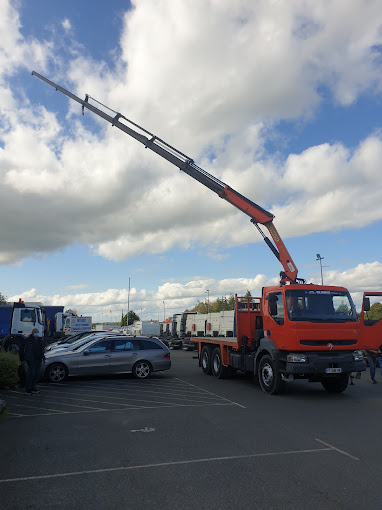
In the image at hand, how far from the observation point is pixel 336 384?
1152 cm

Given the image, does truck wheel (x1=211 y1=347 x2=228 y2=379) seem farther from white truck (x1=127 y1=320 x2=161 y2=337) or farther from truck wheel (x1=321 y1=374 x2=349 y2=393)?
white truck (x1=127 y1=320 x2=161 y2=337)

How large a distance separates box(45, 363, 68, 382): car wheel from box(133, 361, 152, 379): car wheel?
2140mm

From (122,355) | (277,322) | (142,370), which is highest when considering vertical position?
(277,322)

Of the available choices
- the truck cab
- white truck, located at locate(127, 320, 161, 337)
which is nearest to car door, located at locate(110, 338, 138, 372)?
the truck cab

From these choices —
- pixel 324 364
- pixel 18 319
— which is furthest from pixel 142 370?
pixel 18 319

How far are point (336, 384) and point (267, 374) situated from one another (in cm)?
189

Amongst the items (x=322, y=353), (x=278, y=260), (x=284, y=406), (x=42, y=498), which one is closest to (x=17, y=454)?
(x=42, y=498)

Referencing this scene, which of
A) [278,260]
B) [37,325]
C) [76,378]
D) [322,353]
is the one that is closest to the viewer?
[322,353]

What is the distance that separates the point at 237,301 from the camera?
1300 centimetres

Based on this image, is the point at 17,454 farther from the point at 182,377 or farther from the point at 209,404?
the point at 182,377

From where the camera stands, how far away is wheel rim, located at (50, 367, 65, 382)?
13078 mm

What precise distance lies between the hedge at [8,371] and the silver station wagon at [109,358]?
55.1 inches

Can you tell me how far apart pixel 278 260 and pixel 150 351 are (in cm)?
643

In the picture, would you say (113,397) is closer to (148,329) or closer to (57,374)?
(57,374)
